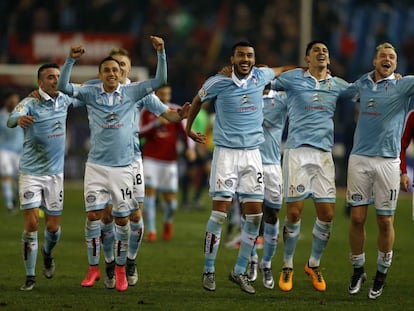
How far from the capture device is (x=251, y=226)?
1234 cm

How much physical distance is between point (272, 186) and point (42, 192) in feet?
8.48

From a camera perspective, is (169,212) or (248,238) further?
(169,212)

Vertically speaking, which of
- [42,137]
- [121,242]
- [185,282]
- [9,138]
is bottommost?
Result: [185,282]

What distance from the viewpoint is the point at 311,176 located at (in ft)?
41.2

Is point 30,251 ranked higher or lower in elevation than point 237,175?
lower

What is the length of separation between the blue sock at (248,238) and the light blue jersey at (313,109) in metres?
0.94

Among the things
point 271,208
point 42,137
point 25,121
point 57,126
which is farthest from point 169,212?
point 25,121

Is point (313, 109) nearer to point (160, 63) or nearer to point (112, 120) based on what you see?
point (160, 63)

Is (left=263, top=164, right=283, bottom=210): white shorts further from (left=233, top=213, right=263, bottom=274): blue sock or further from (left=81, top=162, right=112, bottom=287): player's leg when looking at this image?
(left=81, top=162, right=112, bottom=287): player's leg

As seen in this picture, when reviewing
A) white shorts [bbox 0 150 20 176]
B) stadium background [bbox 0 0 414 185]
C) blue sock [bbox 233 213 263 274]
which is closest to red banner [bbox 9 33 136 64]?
stadium background [bbox 0 0 414 185]

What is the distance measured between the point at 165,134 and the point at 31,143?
6099 mm

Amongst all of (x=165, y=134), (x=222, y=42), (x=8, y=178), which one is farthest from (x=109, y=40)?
(x=165, y=134)

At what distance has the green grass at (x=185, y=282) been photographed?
11.4 m

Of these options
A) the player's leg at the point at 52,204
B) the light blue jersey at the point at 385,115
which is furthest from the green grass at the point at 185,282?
the light blue jersey at the point at 385,115
